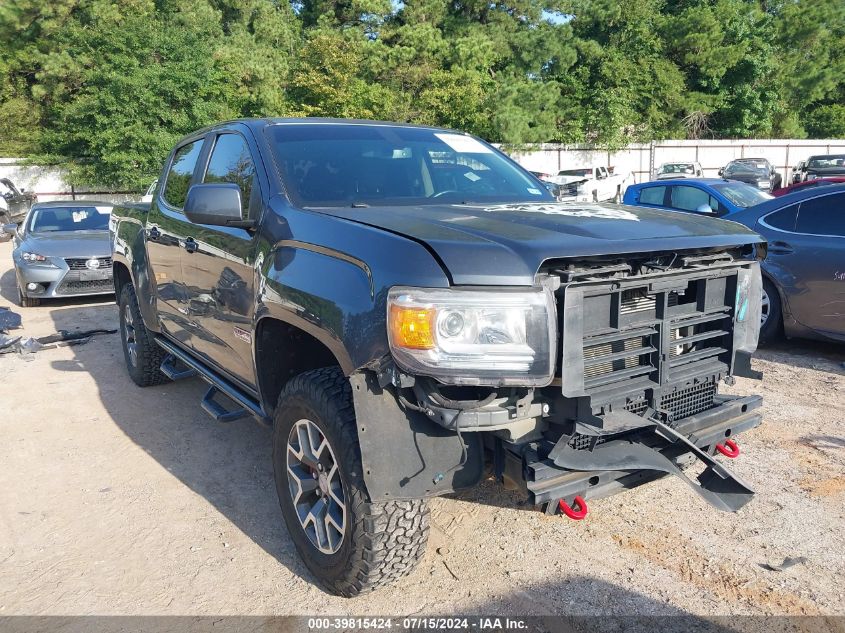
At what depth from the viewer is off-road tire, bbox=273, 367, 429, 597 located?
2543 millimetres

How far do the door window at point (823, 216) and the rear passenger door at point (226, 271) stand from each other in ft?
16.4

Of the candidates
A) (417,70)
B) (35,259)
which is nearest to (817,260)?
(35,259)

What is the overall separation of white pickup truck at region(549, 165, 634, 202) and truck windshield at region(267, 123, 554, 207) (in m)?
19.4

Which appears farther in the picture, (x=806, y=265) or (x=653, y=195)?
(x=653, y=195)

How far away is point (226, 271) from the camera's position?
3510 mm

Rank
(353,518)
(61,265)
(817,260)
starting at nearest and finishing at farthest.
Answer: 1. (353,518)
2. (817,260)
3. (61,265)

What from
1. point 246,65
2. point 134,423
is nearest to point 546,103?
point 246,65

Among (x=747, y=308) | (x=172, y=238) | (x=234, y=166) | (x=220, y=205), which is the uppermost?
(x=234, y=166)

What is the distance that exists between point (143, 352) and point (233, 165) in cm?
245

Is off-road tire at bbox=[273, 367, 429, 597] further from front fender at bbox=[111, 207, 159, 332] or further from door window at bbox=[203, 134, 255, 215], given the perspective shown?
front fender at bbox=[111, 207, 159, 332]

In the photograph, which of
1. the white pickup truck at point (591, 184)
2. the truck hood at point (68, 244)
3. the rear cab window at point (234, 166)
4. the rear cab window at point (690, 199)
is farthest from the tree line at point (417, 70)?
the rear cab window at point (234, 166)

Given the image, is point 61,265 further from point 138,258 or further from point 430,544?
point 430,544

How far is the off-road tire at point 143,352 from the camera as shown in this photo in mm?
5535

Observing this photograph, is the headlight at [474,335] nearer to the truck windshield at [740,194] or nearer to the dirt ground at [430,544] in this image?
the dirt ground at [430,544]
